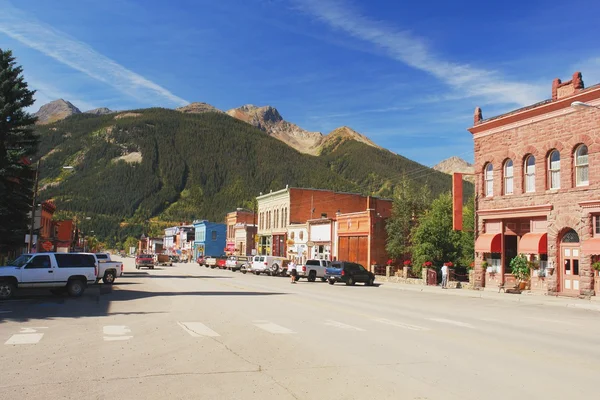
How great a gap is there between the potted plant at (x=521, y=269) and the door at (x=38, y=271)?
2446 centimetres

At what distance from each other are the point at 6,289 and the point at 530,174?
2763 cm

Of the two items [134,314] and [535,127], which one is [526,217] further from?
[134,314]

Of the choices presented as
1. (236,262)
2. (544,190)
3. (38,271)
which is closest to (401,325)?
(38,271)

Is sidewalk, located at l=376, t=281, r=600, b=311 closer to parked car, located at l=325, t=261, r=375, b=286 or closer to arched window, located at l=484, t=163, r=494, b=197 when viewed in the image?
parked car, located at l=325, t=261, r=375, b=286

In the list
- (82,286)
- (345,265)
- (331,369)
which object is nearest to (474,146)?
(345,265)

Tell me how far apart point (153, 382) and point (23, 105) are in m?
28.1

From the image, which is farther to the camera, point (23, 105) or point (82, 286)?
point (23, 105)

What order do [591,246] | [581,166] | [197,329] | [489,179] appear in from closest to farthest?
[197,329] → [591,246] → [581,166] → [489,179]

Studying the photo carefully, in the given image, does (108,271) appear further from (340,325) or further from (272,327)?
(340,325)

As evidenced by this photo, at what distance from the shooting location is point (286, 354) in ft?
34.5

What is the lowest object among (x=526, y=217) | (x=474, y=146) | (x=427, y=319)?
(x=427, y=319)

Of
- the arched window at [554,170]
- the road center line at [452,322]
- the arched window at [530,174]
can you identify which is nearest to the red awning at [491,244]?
the arched window at [530,174]

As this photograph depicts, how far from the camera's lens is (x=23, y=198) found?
109ft

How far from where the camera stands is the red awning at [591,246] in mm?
27672
